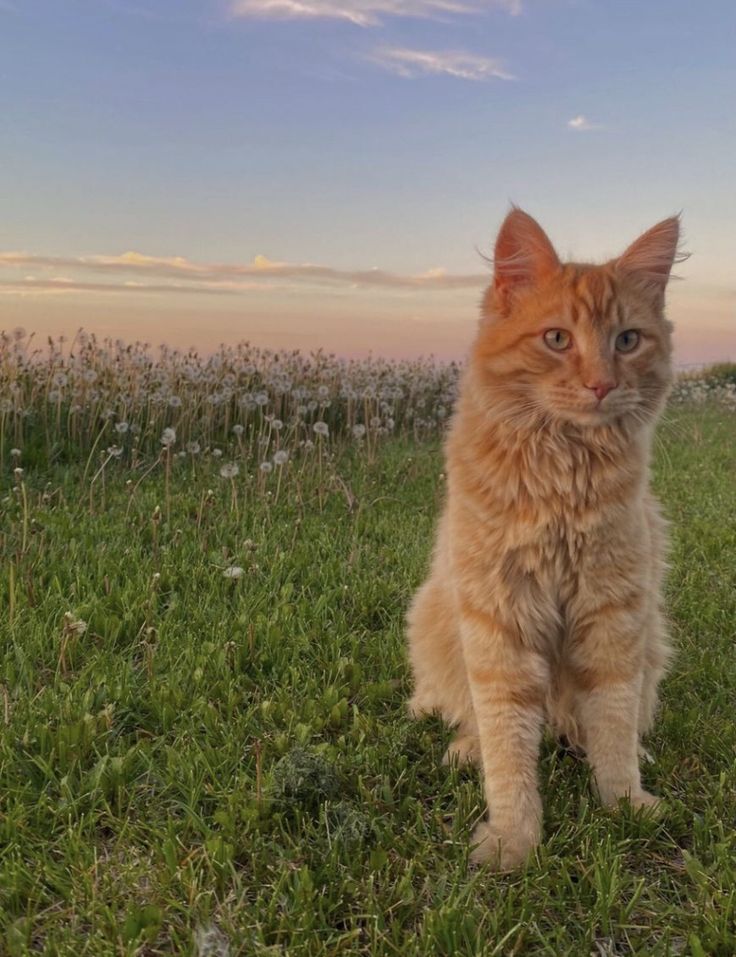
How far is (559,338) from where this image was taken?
8.58 feet

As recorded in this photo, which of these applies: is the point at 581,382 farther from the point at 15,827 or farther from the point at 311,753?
A: the point at 15,827

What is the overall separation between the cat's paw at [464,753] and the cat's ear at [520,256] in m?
1.55

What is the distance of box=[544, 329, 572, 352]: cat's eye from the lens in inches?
103

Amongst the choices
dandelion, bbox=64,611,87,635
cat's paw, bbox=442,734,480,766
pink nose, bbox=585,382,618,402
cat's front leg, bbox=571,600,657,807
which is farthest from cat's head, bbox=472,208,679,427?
dandelion, bbox=64,611,87,635

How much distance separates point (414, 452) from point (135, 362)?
3.03 meters

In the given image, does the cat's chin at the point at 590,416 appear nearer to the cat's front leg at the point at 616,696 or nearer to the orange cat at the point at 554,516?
the orange cat at the point at 554,516

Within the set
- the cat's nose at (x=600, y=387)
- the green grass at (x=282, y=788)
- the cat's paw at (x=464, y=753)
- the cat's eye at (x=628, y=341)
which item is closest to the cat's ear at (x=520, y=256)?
the cat's eye at (x=628, y=341)

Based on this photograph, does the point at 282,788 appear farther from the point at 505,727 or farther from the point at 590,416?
the point at 590,416

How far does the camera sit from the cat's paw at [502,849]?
2.33 m

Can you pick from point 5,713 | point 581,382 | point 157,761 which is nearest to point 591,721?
point 581,382

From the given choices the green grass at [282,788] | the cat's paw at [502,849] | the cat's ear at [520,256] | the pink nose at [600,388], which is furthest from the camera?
the cat's ear at [520,256]

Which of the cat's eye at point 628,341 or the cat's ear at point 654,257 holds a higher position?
the cat's ear at point 654,257

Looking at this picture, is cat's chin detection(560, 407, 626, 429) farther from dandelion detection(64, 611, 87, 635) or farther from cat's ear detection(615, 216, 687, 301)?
dandelion detection(64, 611, 87, 635)

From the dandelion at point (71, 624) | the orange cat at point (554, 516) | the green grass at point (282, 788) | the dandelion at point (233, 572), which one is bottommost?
the green grass at point (282, 788)
